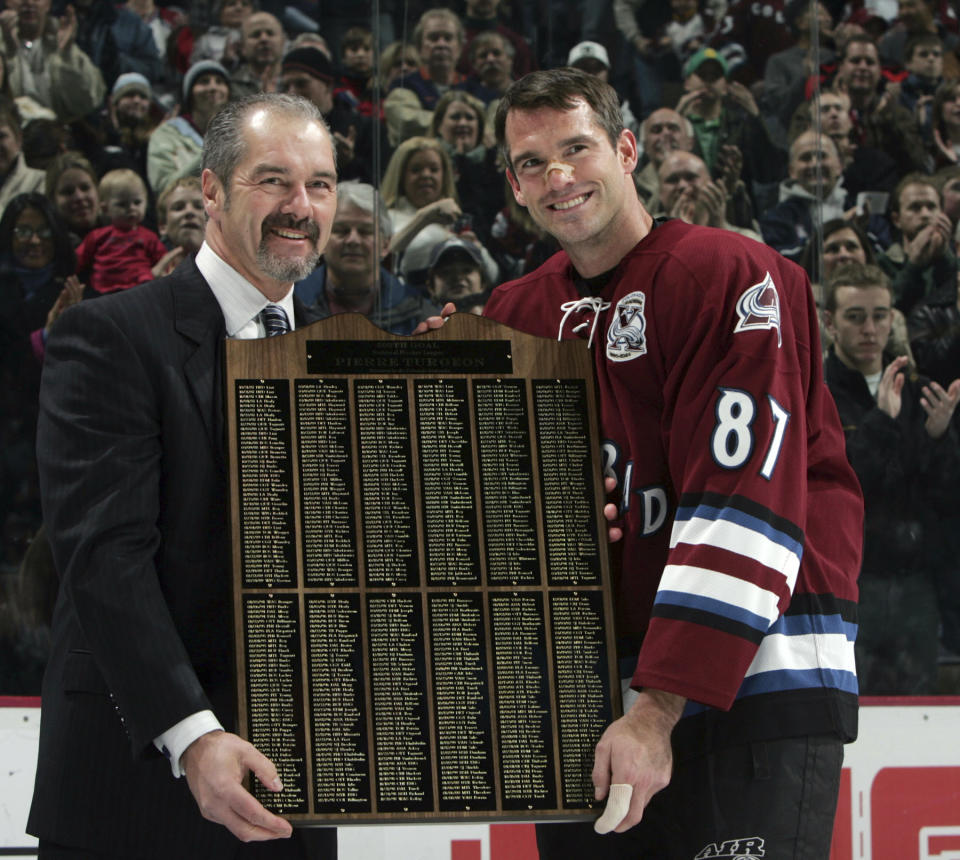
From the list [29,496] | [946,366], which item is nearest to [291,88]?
[29,496]

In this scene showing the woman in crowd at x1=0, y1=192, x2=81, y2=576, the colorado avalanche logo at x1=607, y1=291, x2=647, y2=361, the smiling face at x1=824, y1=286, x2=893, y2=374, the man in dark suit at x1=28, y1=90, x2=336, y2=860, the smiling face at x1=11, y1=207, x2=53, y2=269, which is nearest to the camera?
the man in dark suit at x1=28, y1=90, x2=336, y2=860

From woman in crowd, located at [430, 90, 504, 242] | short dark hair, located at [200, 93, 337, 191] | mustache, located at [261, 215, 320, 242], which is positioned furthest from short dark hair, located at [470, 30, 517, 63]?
mustache, located at [261, 215, 320, 242]

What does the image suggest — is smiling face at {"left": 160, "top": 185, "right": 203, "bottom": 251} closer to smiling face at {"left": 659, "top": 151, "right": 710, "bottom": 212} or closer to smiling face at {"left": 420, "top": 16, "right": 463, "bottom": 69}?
smiling face at {"left": 420, "top": 16, "right": 463, "bottom": 69}

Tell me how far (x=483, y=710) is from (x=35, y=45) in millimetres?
3263

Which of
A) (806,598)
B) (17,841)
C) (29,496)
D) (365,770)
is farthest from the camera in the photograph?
(29,496)

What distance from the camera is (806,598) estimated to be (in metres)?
2.02

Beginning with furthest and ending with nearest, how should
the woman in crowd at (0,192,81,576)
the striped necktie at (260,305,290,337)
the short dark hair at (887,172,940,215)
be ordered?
the short dark hair at (887,172,940,215), the woman in crowd at (0,192,81,576), the striped necktie at (260,305,290,337)

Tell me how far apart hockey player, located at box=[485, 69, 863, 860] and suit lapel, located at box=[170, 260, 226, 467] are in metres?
0.62

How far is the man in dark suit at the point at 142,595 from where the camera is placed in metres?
1.84

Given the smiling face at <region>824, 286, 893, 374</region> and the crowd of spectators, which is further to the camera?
the smiling face at <region>824, 286, 893, 374</region>

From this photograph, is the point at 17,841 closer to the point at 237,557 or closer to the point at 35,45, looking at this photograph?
the point at 237,557

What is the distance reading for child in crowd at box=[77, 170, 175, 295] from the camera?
417cm

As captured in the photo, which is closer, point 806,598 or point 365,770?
point 365,770

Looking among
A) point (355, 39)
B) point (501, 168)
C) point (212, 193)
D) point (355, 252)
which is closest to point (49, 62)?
point (355, 39)
